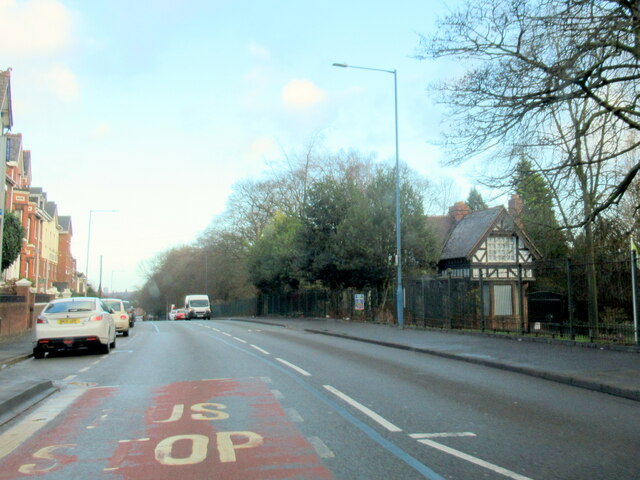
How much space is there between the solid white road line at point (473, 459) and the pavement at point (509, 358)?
4.27 meters

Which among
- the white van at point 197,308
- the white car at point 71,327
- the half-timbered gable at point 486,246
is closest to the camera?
the white car at point 71,327

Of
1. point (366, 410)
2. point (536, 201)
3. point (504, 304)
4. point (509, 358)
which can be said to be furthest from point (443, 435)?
point (504, 304)

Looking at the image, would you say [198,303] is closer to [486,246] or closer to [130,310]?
[130,310]

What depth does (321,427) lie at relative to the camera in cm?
670

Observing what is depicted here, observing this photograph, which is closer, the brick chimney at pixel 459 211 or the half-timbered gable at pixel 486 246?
the half-timbered gable at pixel 486 246

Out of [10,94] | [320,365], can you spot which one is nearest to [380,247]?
[320,365]

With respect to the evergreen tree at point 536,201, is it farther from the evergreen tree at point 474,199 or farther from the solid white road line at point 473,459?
the evergreen tree at point 474,199

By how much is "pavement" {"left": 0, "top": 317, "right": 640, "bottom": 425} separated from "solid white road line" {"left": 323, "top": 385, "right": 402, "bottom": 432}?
405 centimetres

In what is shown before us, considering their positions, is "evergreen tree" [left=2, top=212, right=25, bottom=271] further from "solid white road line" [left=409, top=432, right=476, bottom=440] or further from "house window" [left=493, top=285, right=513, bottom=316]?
"solid white road line" [left=409, top=432, right=476, bottom=440]

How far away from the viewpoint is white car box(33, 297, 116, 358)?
14.6 meters

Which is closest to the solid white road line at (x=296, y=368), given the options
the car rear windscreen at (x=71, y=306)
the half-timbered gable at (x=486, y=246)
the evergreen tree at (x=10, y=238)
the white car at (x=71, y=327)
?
the white car at (x=71, y=327)

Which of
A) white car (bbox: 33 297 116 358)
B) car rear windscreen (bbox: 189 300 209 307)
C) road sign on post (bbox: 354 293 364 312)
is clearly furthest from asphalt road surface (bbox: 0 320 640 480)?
car rear windscreen (bbox: 189 300 209 307)

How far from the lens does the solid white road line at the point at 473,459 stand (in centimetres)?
490

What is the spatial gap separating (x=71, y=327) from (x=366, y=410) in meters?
10.0
